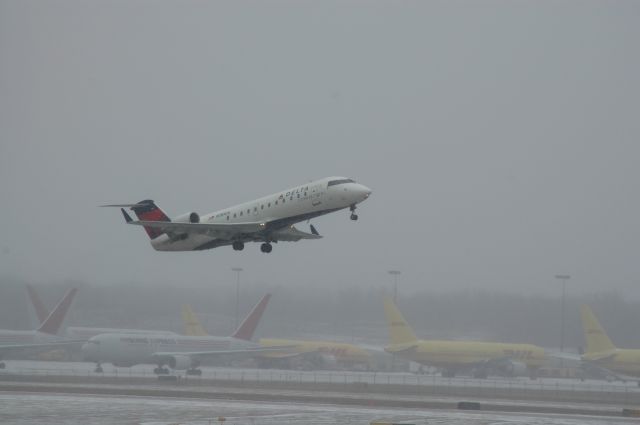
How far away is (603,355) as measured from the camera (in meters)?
98.6

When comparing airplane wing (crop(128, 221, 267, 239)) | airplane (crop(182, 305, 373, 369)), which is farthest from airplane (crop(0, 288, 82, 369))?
airplane wing (crop(128, 221, 267, 239))

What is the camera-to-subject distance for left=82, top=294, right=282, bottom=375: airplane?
99.1 meters

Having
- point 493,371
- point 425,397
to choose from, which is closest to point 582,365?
point 493,371

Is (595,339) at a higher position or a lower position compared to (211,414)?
higher

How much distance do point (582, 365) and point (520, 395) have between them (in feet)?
62.8

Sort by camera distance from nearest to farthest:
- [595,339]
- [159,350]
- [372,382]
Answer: [372,382] < [595,339] < [159,350]

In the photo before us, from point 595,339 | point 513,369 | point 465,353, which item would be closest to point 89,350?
point 465,353

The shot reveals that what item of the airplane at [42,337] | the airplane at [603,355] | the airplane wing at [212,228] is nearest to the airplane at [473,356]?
the airplane at [603,355]

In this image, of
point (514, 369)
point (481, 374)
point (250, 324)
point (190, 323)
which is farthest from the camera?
point (190, 323)

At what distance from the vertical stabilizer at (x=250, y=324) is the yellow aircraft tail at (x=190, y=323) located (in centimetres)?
659

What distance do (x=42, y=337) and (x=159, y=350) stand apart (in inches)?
519

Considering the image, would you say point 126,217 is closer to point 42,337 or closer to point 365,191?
point 365,191

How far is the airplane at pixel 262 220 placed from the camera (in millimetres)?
57500

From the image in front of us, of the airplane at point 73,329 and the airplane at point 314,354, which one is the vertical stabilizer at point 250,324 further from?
the airplane at point 73,329
